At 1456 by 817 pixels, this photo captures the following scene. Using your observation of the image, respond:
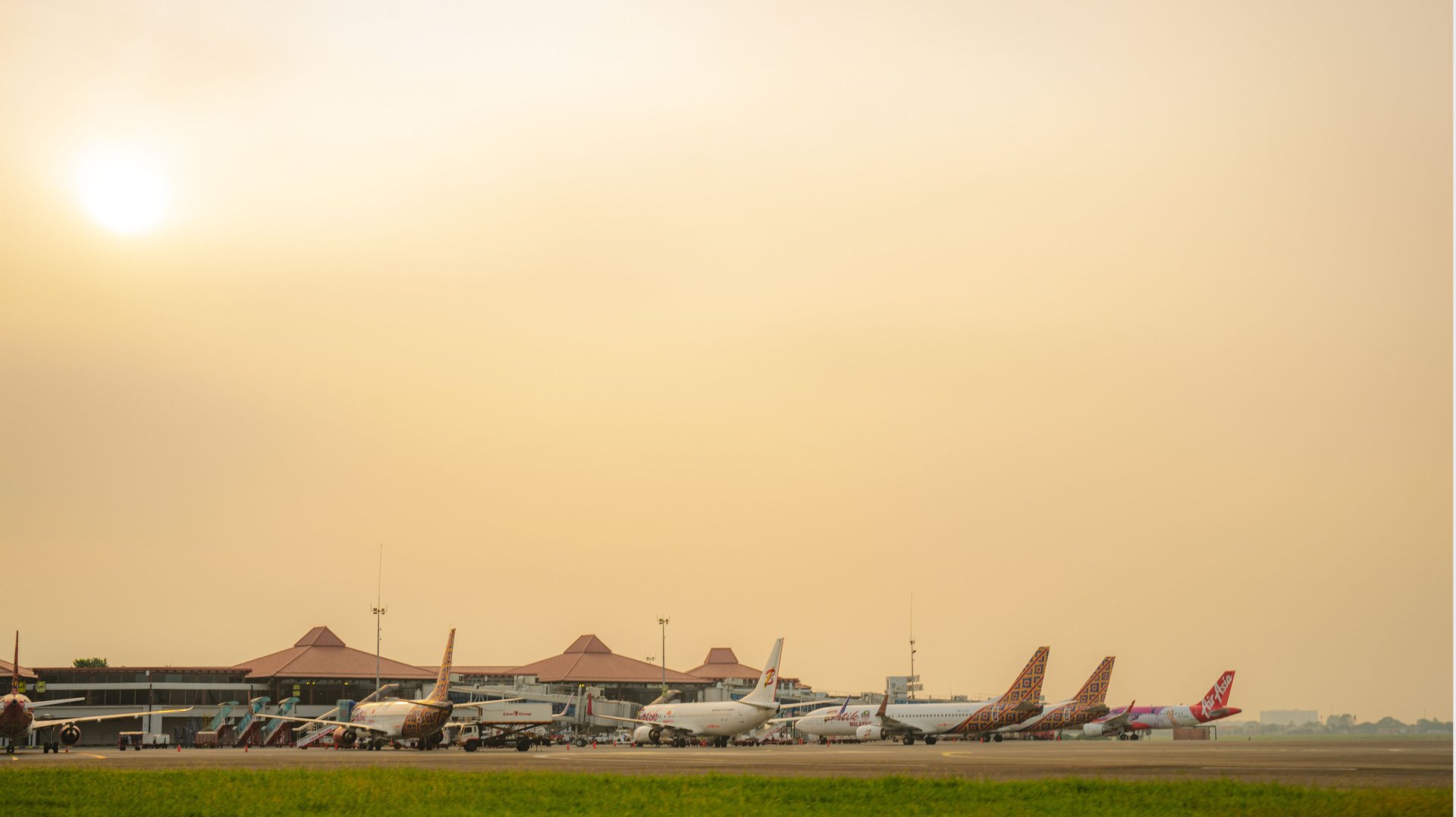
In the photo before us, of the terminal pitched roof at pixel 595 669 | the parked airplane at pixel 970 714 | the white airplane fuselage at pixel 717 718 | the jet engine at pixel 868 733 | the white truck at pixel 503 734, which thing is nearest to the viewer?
the white truck at pixel 503 734

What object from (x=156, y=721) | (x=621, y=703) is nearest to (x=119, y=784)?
(x=156, y=721)

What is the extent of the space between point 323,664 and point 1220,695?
85.1 m

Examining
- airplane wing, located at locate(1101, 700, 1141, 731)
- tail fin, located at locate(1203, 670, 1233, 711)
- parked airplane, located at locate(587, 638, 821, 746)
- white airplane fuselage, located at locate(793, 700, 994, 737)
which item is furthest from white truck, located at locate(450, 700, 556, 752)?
tail fin, located at locate(1203, 670, 1233, 711)

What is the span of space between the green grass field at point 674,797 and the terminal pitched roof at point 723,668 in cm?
12271

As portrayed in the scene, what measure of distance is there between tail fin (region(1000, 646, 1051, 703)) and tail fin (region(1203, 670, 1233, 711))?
34782 mm

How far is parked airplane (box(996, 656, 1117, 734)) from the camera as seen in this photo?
9262 centimetres

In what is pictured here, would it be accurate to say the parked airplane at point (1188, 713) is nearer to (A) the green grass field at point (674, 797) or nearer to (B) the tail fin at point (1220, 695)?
(B) the tail fin at point (1220, 695)

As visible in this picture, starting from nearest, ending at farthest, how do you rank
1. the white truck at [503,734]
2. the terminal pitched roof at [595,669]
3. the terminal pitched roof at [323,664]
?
1. the white truck at [503,734]
2. the terminal pitched roof at [323,664]
3. the terminal pitched roof at [595,669]

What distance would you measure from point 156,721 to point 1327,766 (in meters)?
98.2

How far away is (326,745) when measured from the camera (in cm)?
8444

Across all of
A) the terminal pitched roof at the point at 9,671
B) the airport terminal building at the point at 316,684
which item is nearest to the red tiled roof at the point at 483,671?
the airport terminal building at the point at 316,684

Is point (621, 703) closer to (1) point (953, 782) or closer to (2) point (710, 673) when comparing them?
(2) point (710, 673)

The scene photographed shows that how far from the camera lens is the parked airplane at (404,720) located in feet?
212

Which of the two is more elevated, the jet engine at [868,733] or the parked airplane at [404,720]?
the parked airplane at [404,720]
